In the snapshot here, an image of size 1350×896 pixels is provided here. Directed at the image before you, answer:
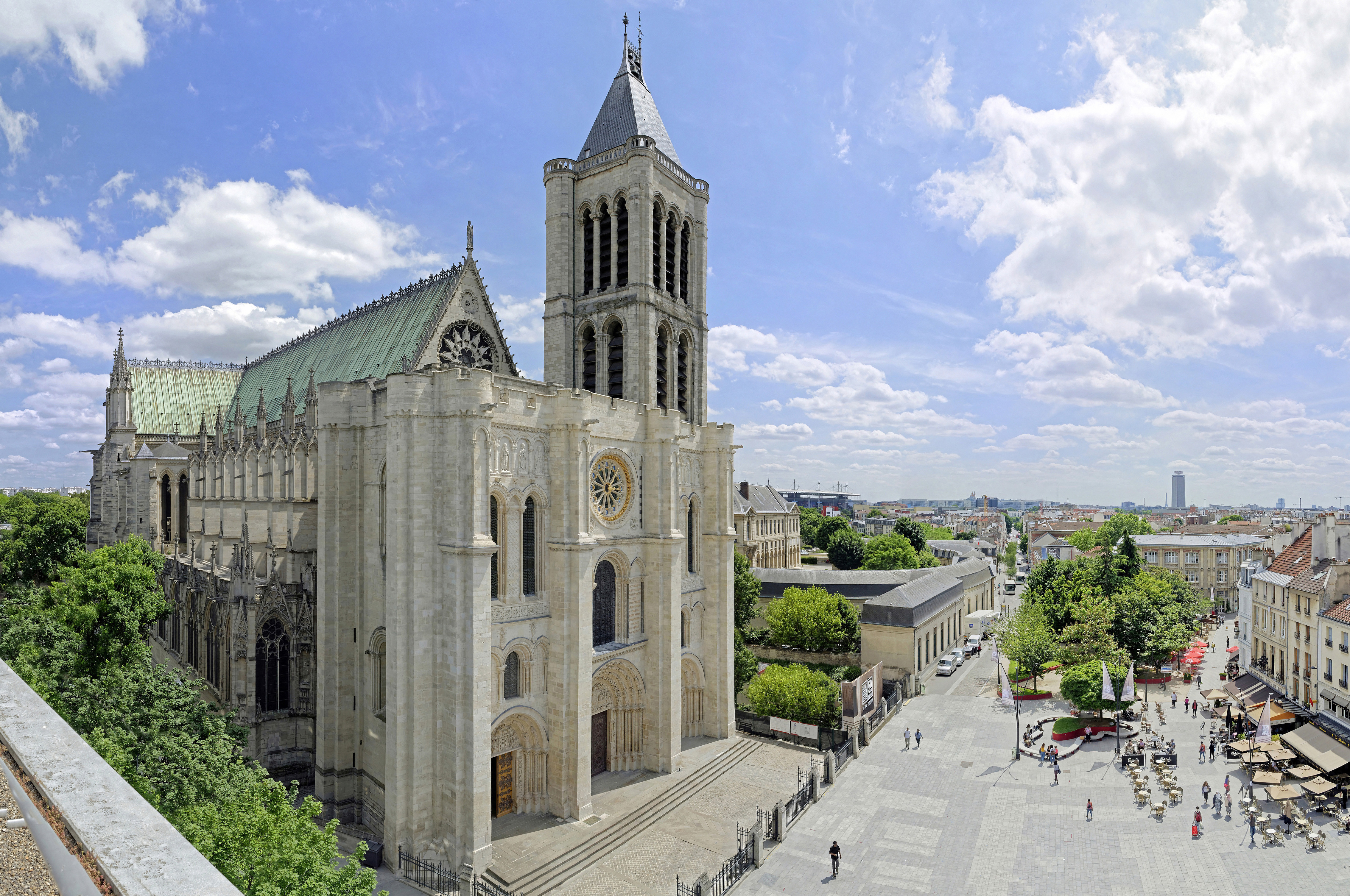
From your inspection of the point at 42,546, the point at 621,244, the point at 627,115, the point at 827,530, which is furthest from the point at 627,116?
the point at 827,530

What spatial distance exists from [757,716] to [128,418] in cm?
5834

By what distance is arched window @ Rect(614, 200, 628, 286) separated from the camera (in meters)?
41.7

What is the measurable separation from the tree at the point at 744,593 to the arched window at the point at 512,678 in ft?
88.2

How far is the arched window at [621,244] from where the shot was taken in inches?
1640

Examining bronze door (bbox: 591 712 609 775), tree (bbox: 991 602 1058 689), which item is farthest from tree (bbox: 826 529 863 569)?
bronze door (bbox: 591 712 609 775)

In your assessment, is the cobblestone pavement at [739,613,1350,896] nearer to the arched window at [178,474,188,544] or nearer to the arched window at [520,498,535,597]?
the arched window at [520,498,535,597]

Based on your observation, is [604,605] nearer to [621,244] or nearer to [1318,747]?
[621,244]

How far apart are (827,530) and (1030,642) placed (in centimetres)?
7982

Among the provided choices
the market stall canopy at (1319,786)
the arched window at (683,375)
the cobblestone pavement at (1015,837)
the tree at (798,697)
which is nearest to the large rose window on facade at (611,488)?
the arched window at (683,375)

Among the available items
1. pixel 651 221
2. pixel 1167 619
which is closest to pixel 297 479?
pixel 651 221

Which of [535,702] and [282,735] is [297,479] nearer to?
[282,735]

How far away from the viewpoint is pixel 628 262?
41406mm

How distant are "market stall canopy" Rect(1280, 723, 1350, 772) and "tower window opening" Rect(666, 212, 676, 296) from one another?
135ft

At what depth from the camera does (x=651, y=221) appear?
41125mm
